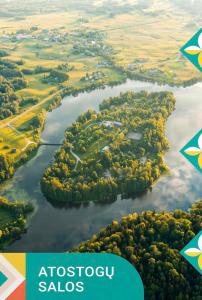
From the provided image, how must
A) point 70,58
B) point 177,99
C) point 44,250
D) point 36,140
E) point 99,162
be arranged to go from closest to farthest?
1. point 44,250
2. point 99,162
3. point 36,140
4. point 177,99
5. point 70,58

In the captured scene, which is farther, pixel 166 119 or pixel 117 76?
pixel 117 76

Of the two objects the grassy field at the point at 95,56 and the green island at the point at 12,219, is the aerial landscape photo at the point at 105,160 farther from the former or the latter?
the grassy field at the point at 95,56

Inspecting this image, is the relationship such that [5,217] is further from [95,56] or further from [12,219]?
[95,56]

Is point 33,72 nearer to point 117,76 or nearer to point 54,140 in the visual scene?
point 117,76

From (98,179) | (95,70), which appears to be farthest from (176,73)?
(98,179)

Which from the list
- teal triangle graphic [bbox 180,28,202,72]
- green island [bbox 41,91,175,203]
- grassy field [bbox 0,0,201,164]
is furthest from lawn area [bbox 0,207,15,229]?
teal triangle graphic [bbox 180,28,202,72]

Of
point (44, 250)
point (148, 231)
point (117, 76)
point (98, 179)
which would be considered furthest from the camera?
point (117, 76)
